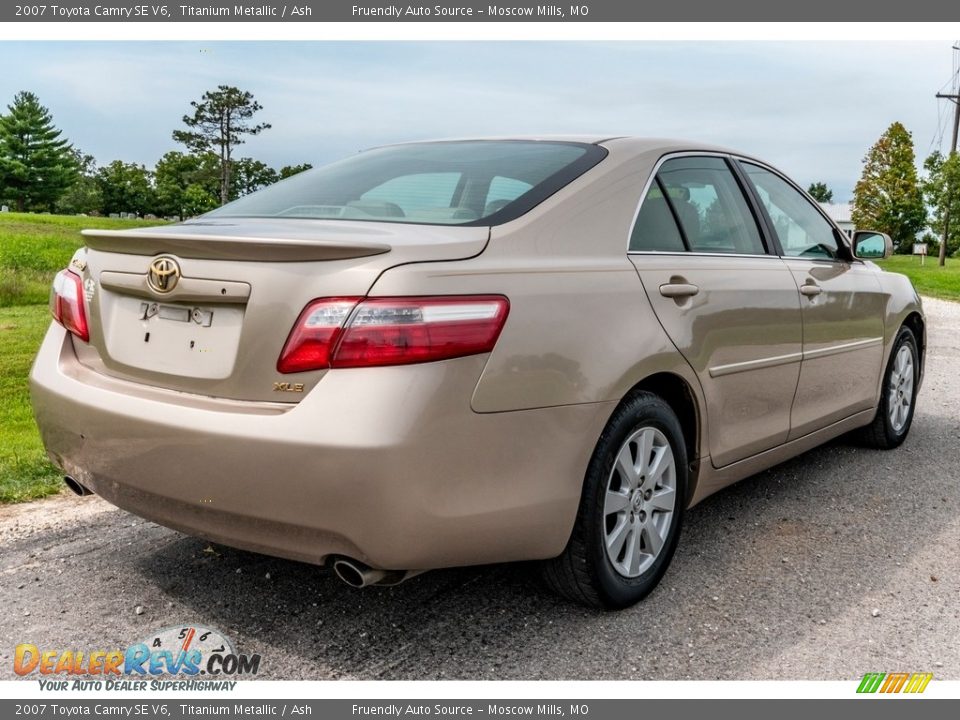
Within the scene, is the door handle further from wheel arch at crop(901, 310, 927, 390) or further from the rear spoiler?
wheel arch at crop(901, 310, 927, 390)

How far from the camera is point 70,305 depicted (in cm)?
317

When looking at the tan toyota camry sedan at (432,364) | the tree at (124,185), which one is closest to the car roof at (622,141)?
the tan toyota camry sedan at (432,364)

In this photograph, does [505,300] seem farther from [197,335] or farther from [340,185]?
[340,185]

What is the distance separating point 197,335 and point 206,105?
254 ft

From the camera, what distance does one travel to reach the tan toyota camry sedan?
2.45 m

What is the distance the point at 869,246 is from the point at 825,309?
2.77 feet

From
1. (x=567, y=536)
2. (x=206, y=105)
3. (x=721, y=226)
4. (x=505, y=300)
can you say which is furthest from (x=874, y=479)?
(x=206, y=105)

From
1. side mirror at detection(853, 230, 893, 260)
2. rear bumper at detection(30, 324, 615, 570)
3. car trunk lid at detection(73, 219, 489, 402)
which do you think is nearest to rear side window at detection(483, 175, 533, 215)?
car trunk lid at detection(73, 219, 489, 402)

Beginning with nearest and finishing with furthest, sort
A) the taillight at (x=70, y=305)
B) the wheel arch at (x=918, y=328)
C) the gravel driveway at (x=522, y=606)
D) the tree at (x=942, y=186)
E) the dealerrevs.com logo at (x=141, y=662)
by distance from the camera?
the dealerrevs.com logo at (x=141, y=662) → the gravel driveway at (x=522, y=606) → the taillight at (x=70, y=305) → the wheel arch at (x=918, y=328) → the tree at (x=942, y=186)

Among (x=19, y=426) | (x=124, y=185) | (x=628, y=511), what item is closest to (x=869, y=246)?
(x=628, y=511)

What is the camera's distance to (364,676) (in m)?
2.73

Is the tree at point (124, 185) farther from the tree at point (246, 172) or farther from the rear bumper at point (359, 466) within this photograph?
the rear bumper at point (359, 466)

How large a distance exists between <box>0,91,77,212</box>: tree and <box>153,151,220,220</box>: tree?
8.59m

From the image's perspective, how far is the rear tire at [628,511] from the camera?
2951 millimetres
